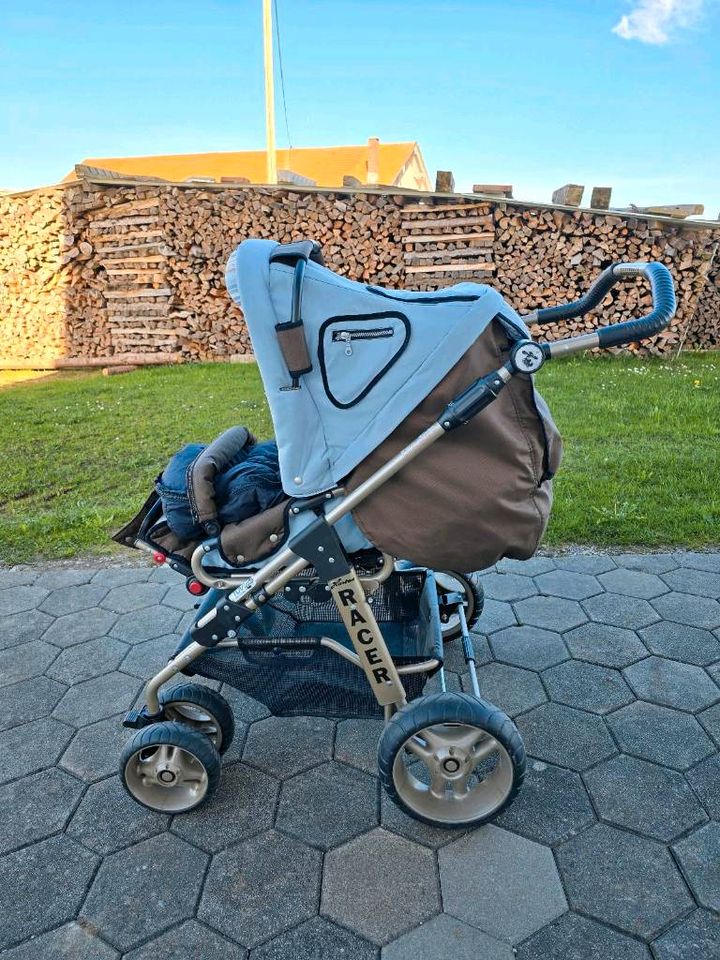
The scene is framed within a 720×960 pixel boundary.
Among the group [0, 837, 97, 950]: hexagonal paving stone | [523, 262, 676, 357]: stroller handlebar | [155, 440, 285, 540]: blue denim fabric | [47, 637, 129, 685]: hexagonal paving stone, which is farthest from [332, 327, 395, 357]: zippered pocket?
[47, 637, 129, 685]: hexagonal paving stone

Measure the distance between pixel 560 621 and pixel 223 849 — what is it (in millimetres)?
1968

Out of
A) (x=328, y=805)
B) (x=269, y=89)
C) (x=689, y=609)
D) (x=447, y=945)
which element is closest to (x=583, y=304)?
(x=689, y=609)

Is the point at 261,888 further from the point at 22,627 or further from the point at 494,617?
the point at 22,627

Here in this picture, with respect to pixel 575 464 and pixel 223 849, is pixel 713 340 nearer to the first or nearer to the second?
pixel 575 464

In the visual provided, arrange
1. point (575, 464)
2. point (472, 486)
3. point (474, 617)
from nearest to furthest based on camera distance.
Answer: point (472, 486) → point (474, 617) → point (575, 464)

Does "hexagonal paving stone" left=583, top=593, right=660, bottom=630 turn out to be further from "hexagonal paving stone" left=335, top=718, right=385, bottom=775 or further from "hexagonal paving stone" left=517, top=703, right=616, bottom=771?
"hexagonal paving stone" left=335, top=718, right=385, bottom=775

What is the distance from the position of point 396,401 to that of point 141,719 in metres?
1.49

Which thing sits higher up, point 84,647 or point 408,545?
point 408,545

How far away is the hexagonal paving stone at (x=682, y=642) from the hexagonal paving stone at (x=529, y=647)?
43cm

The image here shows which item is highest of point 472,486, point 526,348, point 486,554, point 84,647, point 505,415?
point 526,348

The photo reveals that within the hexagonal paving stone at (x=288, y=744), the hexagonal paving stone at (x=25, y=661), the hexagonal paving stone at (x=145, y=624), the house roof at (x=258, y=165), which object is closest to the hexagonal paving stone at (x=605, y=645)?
the hexagonal paving stone at (x=288, y=744)

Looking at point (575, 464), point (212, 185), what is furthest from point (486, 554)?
point (212, 185)

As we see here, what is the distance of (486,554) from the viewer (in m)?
2.08

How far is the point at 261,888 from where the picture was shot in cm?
210
